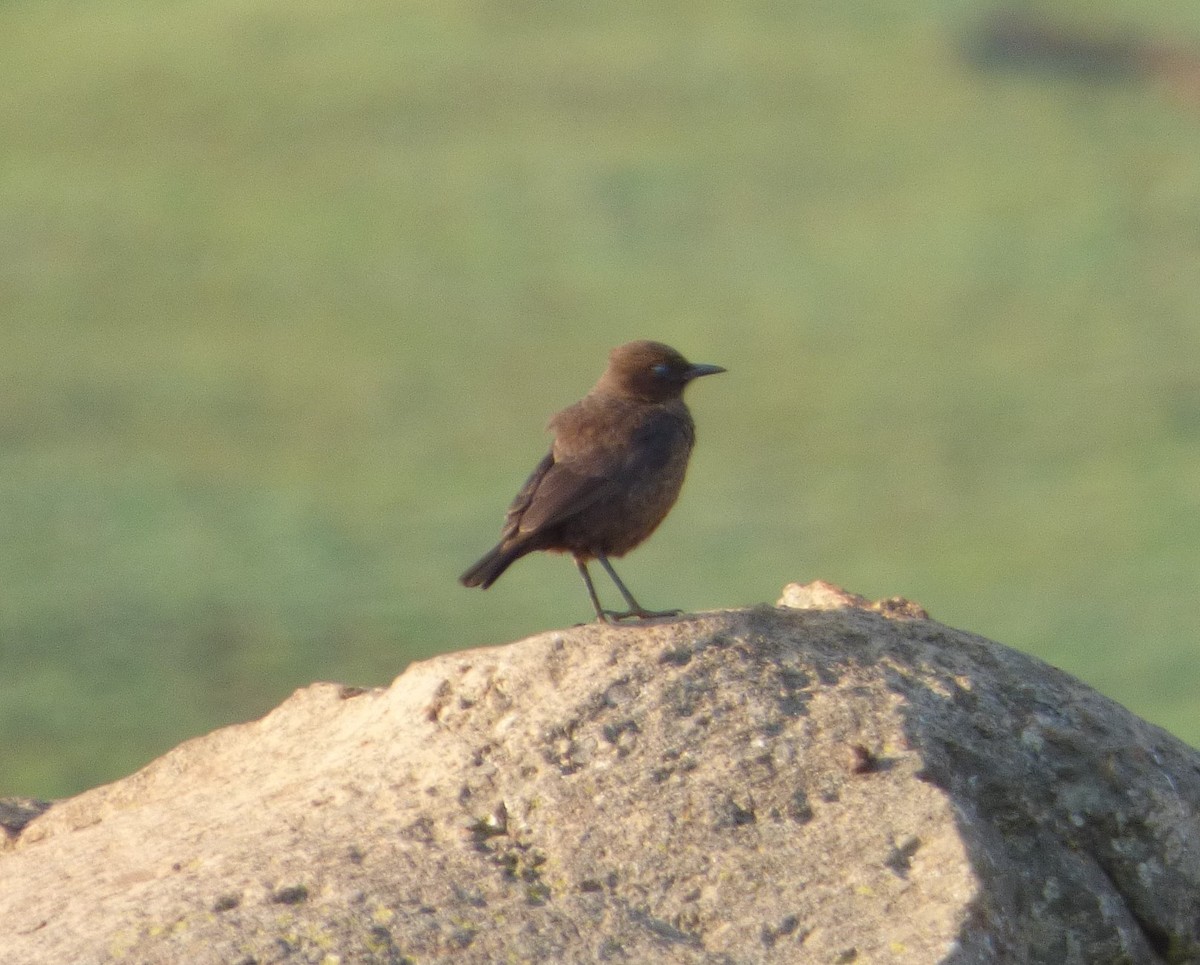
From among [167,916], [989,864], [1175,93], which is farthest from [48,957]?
[1175,93]

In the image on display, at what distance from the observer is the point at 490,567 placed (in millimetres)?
6492

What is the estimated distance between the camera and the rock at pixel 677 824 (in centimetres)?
469

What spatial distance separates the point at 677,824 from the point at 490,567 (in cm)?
163

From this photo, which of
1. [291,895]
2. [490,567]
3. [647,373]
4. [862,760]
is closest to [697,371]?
[647,373]

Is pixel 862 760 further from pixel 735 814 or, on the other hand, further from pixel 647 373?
pixel 647 373

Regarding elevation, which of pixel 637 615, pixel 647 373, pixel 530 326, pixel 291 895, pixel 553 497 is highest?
pixel 530 326

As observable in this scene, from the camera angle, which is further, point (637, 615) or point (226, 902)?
point (637, 615)

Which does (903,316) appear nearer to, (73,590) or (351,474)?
(351,474)

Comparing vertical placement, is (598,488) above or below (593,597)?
above

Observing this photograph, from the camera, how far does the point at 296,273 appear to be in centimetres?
2027

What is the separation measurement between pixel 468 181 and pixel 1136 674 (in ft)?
30.5

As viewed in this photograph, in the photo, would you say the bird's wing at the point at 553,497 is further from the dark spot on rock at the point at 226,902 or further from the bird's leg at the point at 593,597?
the dark spot on rock at the point at 226,902

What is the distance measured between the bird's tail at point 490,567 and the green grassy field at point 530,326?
7.12 meters

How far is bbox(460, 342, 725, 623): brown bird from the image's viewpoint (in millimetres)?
6531
